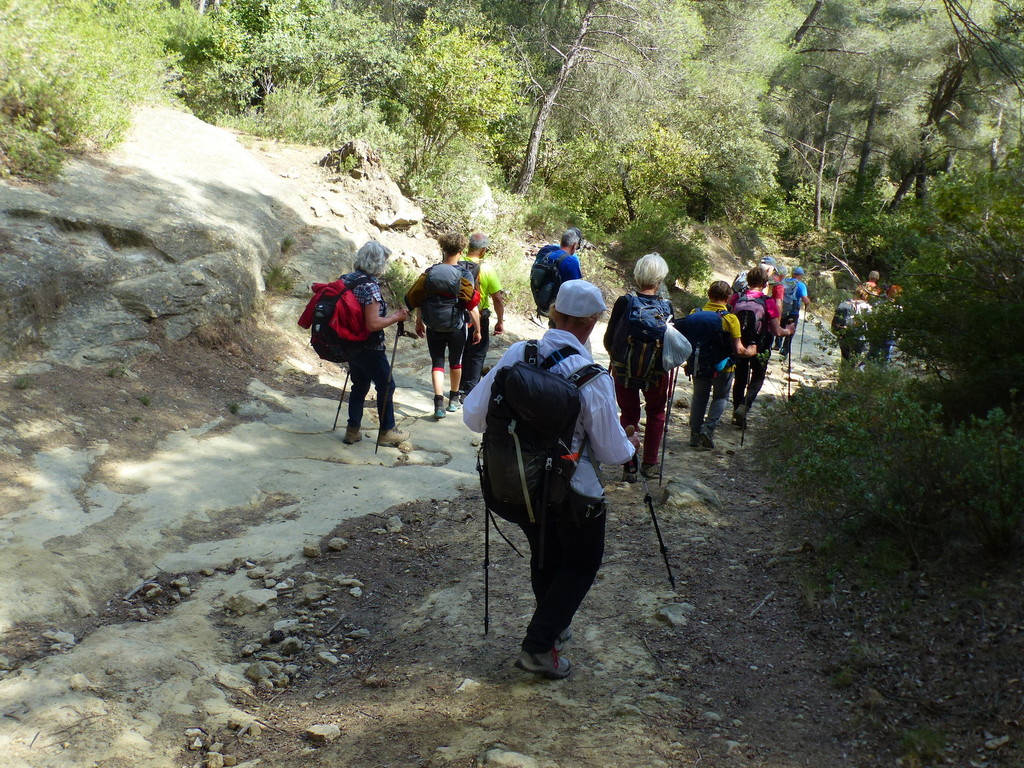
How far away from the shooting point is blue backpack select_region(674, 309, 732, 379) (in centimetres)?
727

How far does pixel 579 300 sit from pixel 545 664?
172cm

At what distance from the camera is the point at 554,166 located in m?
21.6

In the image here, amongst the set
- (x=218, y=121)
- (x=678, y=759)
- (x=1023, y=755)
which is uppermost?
(x=218, y=121)

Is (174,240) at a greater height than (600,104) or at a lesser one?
lesser

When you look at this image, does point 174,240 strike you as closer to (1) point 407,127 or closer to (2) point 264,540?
(2) point 264,540

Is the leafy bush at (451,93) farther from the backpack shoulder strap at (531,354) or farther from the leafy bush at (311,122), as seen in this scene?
the backpack shoulder strap at (531,354)

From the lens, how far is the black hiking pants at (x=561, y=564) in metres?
3.47

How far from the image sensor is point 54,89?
9.66 m

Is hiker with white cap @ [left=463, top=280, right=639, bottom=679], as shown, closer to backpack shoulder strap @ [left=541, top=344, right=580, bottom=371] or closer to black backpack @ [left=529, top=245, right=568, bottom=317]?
backpack shoulder strap @ [left=541, top=344, right=580, bottom=371]

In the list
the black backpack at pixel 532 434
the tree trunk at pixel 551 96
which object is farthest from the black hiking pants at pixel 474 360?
the tree trunk at pixel 551 96

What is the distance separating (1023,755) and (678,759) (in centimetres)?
125

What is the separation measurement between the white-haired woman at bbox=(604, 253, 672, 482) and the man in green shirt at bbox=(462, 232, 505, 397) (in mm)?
2204

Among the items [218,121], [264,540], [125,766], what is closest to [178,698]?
[125,766]

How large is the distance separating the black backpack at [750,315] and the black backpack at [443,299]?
276 cm
